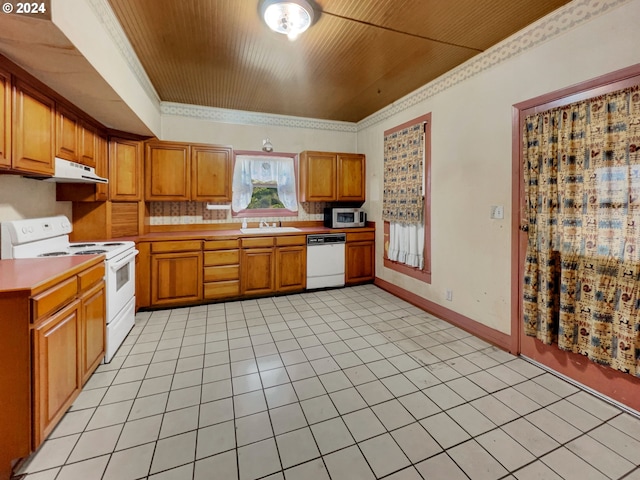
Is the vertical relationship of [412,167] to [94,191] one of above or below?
above

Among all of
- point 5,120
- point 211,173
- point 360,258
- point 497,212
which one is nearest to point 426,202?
point 497,212

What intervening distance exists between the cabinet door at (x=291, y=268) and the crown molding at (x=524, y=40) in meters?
2.55

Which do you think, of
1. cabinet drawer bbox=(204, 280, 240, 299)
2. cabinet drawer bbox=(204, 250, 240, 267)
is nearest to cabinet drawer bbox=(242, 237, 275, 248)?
cabinet drawer bbox=(204, 250, 240, 267)

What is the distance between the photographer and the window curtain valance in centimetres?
451

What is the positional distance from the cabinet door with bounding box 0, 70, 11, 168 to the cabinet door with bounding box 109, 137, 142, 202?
1.60 metres

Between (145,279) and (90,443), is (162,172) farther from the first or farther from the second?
(90,443)

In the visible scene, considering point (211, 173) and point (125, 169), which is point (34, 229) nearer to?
point (125, 169)

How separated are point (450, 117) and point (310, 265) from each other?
8.53 feet

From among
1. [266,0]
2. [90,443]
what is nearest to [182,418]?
[90,443]

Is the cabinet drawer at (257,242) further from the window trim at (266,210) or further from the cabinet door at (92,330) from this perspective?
the cabinet door at (92,330)

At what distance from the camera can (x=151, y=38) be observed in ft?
8.07

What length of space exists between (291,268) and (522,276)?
2.78m

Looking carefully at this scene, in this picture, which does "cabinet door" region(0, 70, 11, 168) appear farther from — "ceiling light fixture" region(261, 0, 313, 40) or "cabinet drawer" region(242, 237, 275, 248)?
"cabinet drawer" region(242, 237, 275, 248)

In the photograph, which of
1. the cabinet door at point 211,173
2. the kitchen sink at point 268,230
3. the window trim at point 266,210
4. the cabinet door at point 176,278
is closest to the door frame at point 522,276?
the kitchen sink at point 268,230
